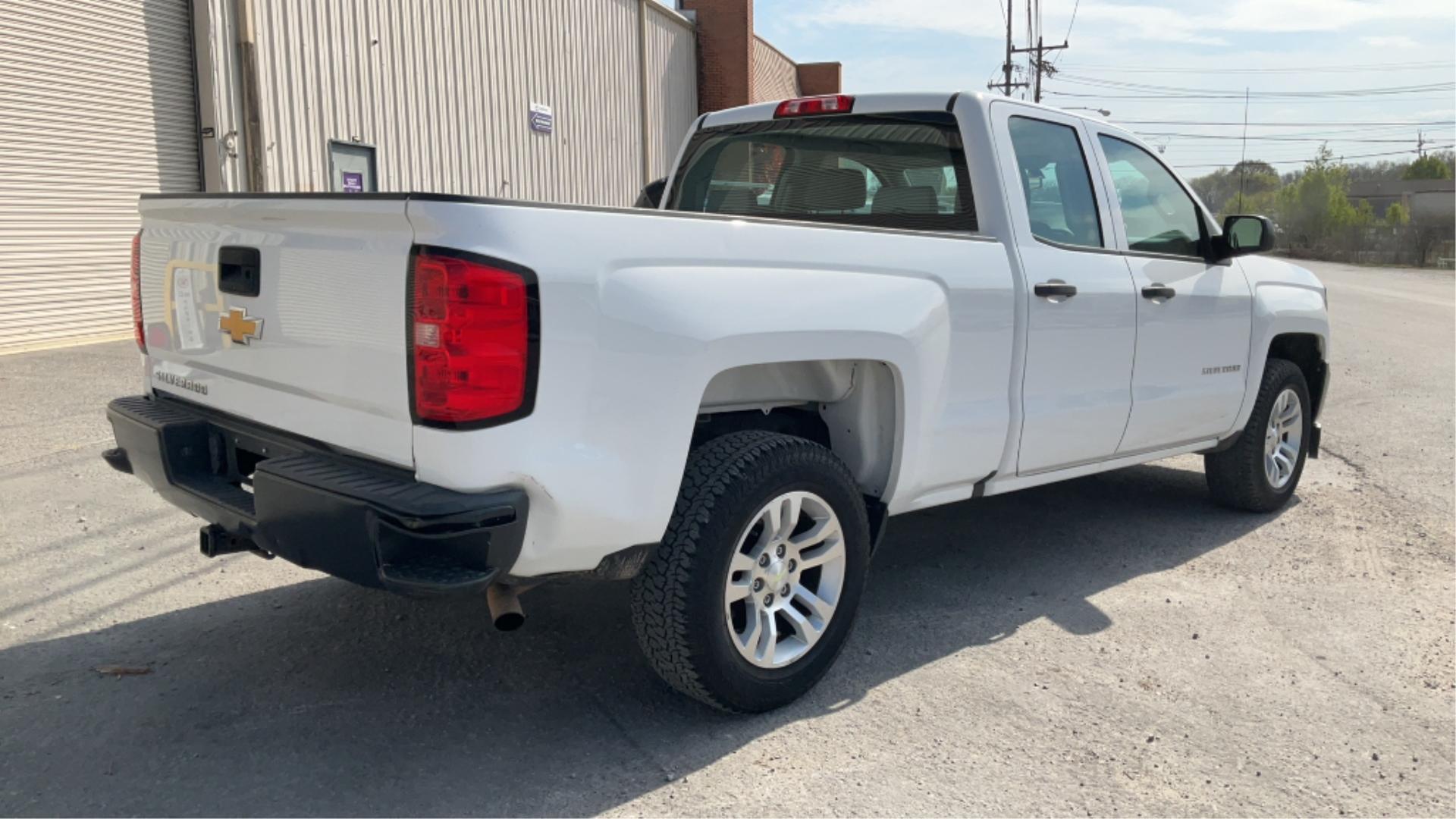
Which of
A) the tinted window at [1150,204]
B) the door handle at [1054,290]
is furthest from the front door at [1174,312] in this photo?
the door handle at [1054,290]

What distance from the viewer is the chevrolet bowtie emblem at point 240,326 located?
322 cm

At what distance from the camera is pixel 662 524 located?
3.03 m

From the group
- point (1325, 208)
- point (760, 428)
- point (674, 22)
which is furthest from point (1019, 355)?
point (1325, 208)

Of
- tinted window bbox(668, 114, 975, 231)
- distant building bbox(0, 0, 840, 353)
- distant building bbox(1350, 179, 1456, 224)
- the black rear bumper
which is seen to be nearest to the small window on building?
distant building bbox(0, 0, 840, 353)

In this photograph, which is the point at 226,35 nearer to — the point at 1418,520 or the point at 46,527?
the point at 46,527

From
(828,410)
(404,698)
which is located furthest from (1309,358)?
(404,698)

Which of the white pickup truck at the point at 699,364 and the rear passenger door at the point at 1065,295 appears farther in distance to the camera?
the rear passenger door at the point at 1065,295

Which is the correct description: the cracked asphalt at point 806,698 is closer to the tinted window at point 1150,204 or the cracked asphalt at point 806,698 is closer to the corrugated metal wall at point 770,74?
the tinted window at point 1150,204

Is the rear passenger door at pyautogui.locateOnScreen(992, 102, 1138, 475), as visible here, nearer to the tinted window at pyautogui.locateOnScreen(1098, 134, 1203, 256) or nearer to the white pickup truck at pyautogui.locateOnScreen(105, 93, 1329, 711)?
the white pickup truck at pyautogui.locateOnScreen(105, 93, 1329, 711)

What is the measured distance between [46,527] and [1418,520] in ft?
22.2

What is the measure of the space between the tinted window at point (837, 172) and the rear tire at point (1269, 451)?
2409 mm

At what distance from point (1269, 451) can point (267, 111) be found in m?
10.3

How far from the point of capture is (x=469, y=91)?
15906mm

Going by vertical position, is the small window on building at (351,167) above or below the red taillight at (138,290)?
above
